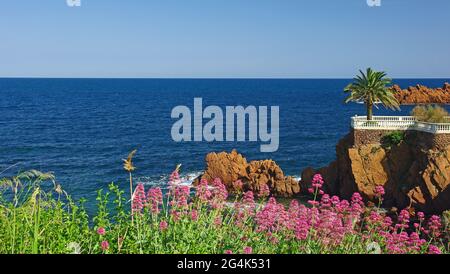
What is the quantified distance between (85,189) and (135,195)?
3893 cm

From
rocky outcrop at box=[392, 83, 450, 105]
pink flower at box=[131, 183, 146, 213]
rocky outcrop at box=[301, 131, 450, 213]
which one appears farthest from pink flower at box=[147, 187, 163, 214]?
rocky outcrop at box=[392, 83, 450, 105]

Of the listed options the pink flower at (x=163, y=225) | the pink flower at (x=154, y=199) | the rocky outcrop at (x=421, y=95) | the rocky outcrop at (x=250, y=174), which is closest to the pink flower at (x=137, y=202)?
the pink flower at (x=154, y=199)

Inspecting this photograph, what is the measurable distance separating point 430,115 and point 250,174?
52.0 ft

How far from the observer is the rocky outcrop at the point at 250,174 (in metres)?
41.9

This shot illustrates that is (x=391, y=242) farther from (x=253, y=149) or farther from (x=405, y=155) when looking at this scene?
(x=253, y=149)

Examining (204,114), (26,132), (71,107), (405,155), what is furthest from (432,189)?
(71,107)

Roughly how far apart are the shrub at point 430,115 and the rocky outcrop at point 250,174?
1167 centimetres

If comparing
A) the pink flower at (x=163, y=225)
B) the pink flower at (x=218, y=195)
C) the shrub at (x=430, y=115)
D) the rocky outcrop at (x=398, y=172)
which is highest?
the pink flower at (x=218, y=195)

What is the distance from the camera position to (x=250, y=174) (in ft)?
140

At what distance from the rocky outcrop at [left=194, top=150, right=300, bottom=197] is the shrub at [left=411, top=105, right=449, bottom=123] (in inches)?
459

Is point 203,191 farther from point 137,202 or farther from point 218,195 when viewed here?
point 137,202

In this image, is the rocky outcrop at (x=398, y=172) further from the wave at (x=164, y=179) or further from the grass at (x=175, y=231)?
the grass at (x=175, y=231)

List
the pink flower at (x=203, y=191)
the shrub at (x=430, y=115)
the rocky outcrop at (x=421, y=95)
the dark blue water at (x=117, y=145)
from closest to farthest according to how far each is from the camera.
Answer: the pink flower at (x=203, y=191) < the shrub at (x=430, y=115) < the dark blue water at (x=117, y=145) < the rocky outcrop at (x=421, y=95)
